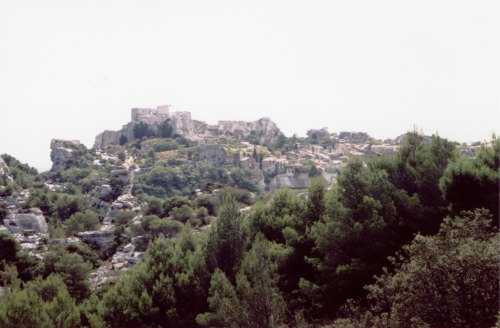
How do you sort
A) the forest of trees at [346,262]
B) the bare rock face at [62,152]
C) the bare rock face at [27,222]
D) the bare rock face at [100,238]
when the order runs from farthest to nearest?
the bare rock face at [62,152] < the bare rock face at [27,222] < the bare rock face at [100,238] < the forest of trees at [346,262]

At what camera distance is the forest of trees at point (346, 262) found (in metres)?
9.69

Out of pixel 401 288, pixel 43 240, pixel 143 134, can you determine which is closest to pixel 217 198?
pixel 43 240

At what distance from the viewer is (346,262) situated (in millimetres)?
17469

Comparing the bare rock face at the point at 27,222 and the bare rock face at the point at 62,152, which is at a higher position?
the bare rock face at the point at 62,152

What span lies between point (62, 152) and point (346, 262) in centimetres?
12117

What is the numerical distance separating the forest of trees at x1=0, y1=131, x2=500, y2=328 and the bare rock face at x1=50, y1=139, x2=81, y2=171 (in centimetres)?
10312

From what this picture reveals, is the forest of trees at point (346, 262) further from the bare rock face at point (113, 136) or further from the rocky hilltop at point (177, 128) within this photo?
the bare rock face at point (113, 136)

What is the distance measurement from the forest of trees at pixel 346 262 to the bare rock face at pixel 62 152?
4060 inches

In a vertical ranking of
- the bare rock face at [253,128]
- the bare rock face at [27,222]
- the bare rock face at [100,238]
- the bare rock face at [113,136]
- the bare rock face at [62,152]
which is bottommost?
the bare rock face at [100,238]

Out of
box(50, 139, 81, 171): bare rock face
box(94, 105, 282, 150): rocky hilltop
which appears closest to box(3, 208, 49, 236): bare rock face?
box(50, 139, 81, 171): bare rock face

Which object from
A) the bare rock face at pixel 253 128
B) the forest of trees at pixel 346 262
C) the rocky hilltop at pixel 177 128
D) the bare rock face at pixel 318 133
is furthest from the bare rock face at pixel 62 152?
the forest of trees at pixel 346 262

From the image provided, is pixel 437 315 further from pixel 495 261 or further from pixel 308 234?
pixel 308 234

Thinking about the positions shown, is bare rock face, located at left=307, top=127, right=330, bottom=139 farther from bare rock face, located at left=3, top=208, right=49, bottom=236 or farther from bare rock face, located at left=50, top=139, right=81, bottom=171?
bare rock face, located at left=3, top=208, right=49, bottom=236

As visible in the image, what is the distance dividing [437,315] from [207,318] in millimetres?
10473
